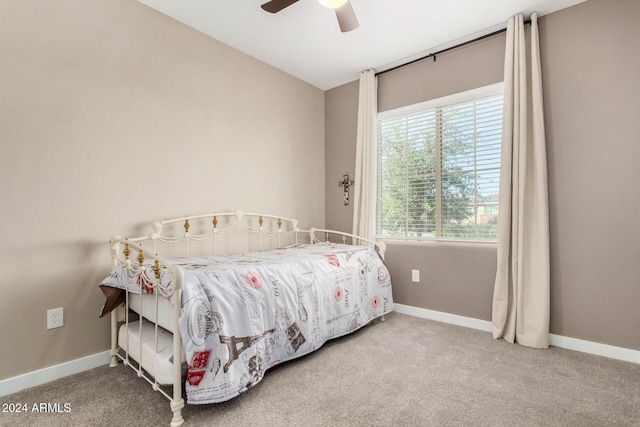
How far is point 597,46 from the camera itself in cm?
218

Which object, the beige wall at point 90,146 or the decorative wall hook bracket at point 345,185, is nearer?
the beige wall at point 90,146

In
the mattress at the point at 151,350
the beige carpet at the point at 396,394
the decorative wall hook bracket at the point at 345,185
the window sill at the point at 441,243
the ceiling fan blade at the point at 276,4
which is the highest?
the ceiling fan blade at the point at 276,4

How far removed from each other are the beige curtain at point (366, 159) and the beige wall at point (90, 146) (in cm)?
121

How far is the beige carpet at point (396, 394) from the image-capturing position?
1444 millimetres

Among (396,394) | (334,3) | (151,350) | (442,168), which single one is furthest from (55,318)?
(442,168)

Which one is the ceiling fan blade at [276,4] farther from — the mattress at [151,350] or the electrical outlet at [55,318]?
the electrical outlet at [55,318]

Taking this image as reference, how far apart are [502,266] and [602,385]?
88cm

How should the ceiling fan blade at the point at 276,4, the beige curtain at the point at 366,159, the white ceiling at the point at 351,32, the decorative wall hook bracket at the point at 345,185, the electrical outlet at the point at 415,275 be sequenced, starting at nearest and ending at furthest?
the ceiling fan blade at the point at 276,4 → the white ceiling at the point at 351,32 → the electrical outlet at the point at 415,275 → the beige curtain at the point at 366,159 → the decorative wall hook bracket at the point at 345,185

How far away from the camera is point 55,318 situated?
183 centimetres

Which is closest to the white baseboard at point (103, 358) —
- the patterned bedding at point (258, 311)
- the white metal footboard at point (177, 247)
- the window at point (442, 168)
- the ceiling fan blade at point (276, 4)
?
the white metal footboard at point (177, 247)

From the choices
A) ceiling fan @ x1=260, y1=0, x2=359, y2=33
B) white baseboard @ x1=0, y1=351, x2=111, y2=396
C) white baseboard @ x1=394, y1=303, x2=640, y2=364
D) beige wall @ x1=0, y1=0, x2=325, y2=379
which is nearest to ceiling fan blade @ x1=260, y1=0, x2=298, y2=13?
ceiling fan @ x1=260, y1=0, x2=359, y2=33

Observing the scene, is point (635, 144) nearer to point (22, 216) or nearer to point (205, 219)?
point (205, 219)

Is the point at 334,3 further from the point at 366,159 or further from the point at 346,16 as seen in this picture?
the point at 366,159

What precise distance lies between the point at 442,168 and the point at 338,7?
1638 millimetres
